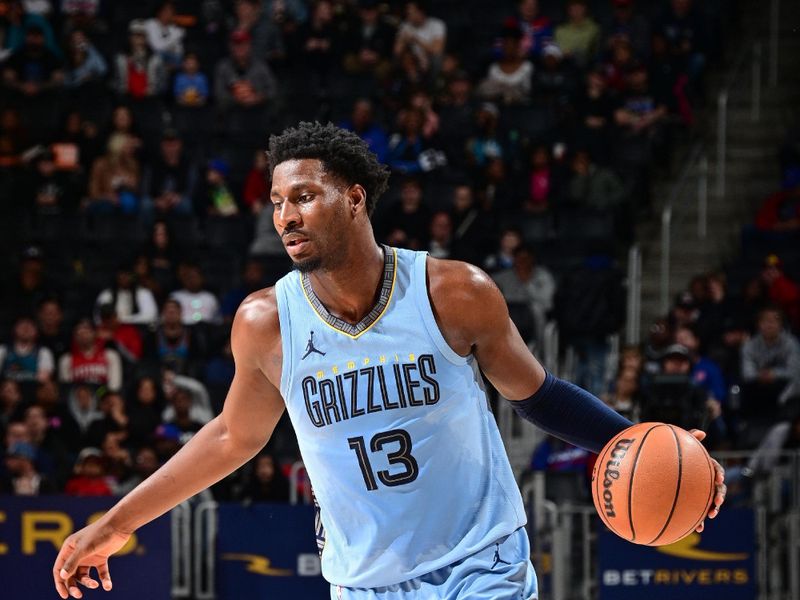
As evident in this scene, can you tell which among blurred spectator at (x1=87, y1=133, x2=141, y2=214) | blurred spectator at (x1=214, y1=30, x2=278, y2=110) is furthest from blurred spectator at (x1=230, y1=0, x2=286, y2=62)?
blurred spectator at (x1=87, y1=133, x2=141, y2=214)

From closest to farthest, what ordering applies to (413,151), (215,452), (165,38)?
(215,452) → (413,151) → (165,38)

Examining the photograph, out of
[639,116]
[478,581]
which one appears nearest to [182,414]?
[639,116]

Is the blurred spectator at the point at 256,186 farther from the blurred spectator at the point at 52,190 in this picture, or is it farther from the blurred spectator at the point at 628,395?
the blurred spectator at the point at 628,395

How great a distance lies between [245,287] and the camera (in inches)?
509

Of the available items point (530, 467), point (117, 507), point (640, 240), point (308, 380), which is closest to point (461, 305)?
point (308, 380)

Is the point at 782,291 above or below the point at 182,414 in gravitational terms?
above

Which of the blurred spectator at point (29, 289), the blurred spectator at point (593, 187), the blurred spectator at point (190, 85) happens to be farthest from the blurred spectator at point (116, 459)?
the blurred spectator at point (593, 187)

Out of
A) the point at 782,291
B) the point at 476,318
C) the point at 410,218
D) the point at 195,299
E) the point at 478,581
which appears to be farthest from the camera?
the point at 195,299

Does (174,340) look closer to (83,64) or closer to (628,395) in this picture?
(628,395)

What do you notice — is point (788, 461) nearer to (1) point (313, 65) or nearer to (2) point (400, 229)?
(2) point (400, 229)

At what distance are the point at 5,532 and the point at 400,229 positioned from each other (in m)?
4.73

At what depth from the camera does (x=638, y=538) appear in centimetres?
425

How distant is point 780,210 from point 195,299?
228 inches

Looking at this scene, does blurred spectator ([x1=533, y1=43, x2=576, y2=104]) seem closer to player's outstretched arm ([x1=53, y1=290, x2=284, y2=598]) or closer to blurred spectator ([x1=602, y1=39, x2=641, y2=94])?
blurred spectator ([x1=602, y1=39, x2=641, y2=94])
